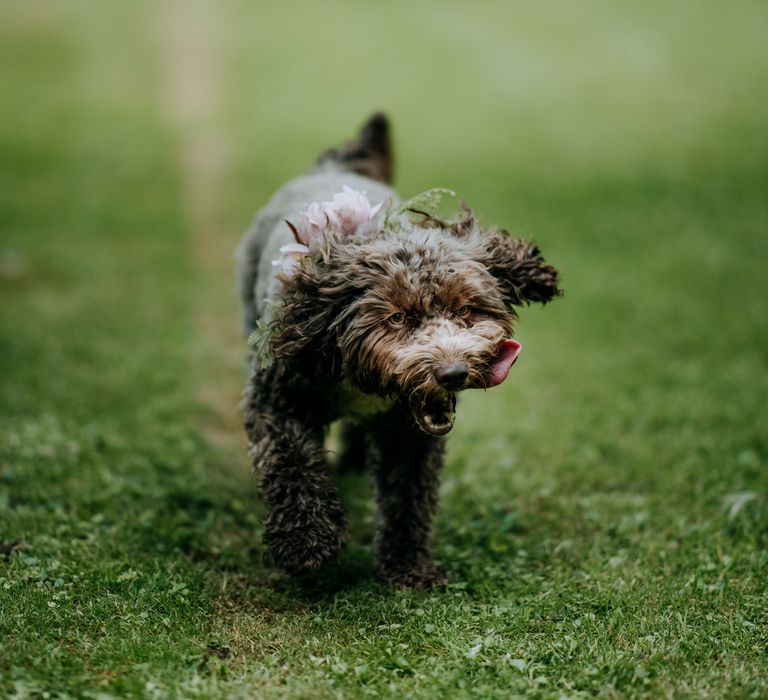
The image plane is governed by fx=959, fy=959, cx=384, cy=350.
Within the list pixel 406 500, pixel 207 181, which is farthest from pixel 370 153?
pixel 207 181

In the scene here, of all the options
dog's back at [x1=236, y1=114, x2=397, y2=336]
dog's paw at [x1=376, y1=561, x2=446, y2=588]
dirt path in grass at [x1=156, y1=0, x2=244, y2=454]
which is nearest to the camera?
dog's paw at [x1=376, y1=561, x2=446, y2=588]

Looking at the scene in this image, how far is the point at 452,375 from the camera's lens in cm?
432

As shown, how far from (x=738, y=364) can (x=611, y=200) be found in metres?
5.54

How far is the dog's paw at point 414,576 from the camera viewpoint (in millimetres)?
5281

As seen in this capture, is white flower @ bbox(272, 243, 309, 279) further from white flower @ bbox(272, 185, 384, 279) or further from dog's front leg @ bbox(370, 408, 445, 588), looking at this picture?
dog's front leg @ bbox(370, 408, 445, 588)

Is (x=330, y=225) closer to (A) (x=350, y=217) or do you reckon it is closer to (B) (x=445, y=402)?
(A) (x=350, y=217)

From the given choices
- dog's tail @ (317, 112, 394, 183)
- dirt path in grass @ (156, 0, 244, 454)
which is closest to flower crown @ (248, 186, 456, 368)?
dog's tail @ (317, 112, 394, 183)

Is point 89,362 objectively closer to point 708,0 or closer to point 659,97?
point 659,97

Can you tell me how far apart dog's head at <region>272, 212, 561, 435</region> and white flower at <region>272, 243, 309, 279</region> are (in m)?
0.08

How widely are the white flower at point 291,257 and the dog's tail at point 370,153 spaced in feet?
7.36

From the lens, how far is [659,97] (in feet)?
62.6

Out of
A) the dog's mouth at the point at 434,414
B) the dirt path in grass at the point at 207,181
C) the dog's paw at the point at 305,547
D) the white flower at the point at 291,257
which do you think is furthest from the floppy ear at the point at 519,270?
the dirt path in grass at the point at 207,181

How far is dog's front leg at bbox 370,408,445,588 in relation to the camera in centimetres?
538

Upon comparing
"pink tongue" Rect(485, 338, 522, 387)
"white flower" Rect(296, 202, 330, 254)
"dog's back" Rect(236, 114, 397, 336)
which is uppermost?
"dog's back" Rect(236, 114, 397, 336)
